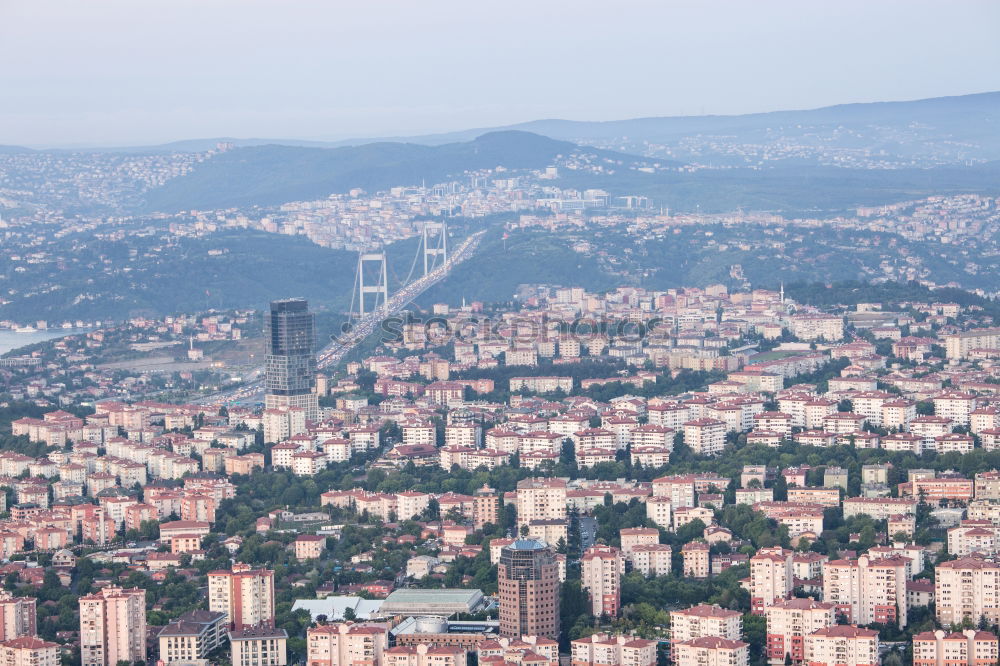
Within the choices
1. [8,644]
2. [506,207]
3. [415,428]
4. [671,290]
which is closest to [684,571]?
[8,644]

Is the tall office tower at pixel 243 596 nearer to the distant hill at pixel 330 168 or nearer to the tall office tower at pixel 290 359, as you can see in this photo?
the tall office tower at pixel 290 359

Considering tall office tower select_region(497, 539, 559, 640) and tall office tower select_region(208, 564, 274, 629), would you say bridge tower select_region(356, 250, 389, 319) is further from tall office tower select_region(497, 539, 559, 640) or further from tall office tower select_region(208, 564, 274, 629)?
tall office tower select_region(497, 539, 559, 640)

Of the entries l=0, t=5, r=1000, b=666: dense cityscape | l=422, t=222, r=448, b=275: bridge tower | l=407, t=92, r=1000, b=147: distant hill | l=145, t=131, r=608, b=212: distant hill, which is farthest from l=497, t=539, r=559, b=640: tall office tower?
l=407, t=92, r=1000, b=147: distant hill

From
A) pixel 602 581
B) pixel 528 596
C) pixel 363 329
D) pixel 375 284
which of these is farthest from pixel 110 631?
pixel 375 284

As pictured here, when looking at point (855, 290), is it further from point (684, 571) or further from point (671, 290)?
point (684, 571)

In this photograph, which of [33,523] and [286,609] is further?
[33,523]
